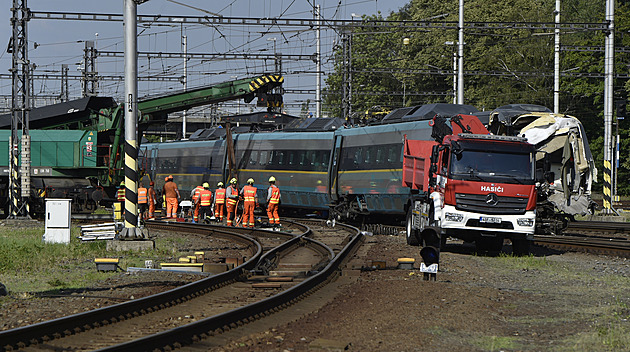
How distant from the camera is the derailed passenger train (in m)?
24.8

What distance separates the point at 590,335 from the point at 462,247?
12354 mm

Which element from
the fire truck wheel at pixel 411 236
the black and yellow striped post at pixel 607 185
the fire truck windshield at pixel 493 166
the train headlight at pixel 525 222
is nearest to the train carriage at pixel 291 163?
the fire truck wheel at pixel 411 236

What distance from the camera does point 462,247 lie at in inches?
836

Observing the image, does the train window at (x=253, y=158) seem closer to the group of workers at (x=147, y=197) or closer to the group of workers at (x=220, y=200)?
the group of workers at (x=220, y=200)

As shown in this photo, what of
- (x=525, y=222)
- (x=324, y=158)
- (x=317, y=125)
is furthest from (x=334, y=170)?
(x=525, y=222)

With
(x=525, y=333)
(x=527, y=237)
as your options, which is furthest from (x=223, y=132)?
(x=525, y=333)

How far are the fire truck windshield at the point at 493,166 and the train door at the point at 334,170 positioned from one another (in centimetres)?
1102

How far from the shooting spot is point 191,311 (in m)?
10.4

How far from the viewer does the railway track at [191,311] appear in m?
7.94

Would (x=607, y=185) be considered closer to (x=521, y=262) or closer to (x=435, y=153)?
(x=435, y=153)

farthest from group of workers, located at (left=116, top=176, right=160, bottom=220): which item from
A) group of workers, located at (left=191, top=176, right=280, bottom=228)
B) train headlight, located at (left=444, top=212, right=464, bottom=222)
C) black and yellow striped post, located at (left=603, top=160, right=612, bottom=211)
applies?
black and yellow striped post, located at (left=603, top=160, right=612, bottom=211)

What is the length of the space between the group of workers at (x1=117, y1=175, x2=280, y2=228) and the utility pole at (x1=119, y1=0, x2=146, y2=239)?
5085 millimetres

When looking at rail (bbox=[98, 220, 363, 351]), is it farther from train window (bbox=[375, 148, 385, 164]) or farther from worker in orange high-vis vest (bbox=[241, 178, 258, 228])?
train window (bbox=[375, 148, 385, 164])

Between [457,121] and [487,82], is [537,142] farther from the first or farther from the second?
[487,82]
